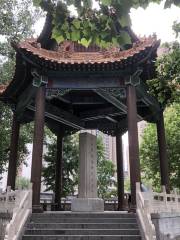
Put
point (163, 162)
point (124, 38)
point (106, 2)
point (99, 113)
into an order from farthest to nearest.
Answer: point (99, 113)
point (163, 162)
point (124, 38)
point (106, 2)

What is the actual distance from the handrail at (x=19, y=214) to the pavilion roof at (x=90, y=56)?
17.2 feet

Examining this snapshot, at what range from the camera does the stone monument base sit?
12820 millimetres

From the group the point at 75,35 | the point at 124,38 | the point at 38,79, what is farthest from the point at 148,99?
the point at 124,38

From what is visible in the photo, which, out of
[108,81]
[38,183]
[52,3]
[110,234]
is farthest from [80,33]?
[108,81]

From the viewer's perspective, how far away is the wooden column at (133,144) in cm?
1115

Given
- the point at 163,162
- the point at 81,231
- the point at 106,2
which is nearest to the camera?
the point at 106,2

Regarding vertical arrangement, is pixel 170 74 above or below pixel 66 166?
above

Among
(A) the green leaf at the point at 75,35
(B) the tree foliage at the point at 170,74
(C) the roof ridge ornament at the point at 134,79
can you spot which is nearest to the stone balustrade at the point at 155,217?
(B) the tree foliage at the point at 170,74

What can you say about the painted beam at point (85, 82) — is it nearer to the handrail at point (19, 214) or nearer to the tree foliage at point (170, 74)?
the tree foliage at point (170, 74)

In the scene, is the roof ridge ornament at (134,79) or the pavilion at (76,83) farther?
the roof ridge ornament at (134,79)

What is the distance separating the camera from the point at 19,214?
29.9 ft

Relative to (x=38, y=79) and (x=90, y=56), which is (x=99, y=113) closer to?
(x=90, y=56)

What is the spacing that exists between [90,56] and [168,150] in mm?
11235

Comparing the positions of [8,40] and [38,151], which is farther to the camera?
[8,40]
